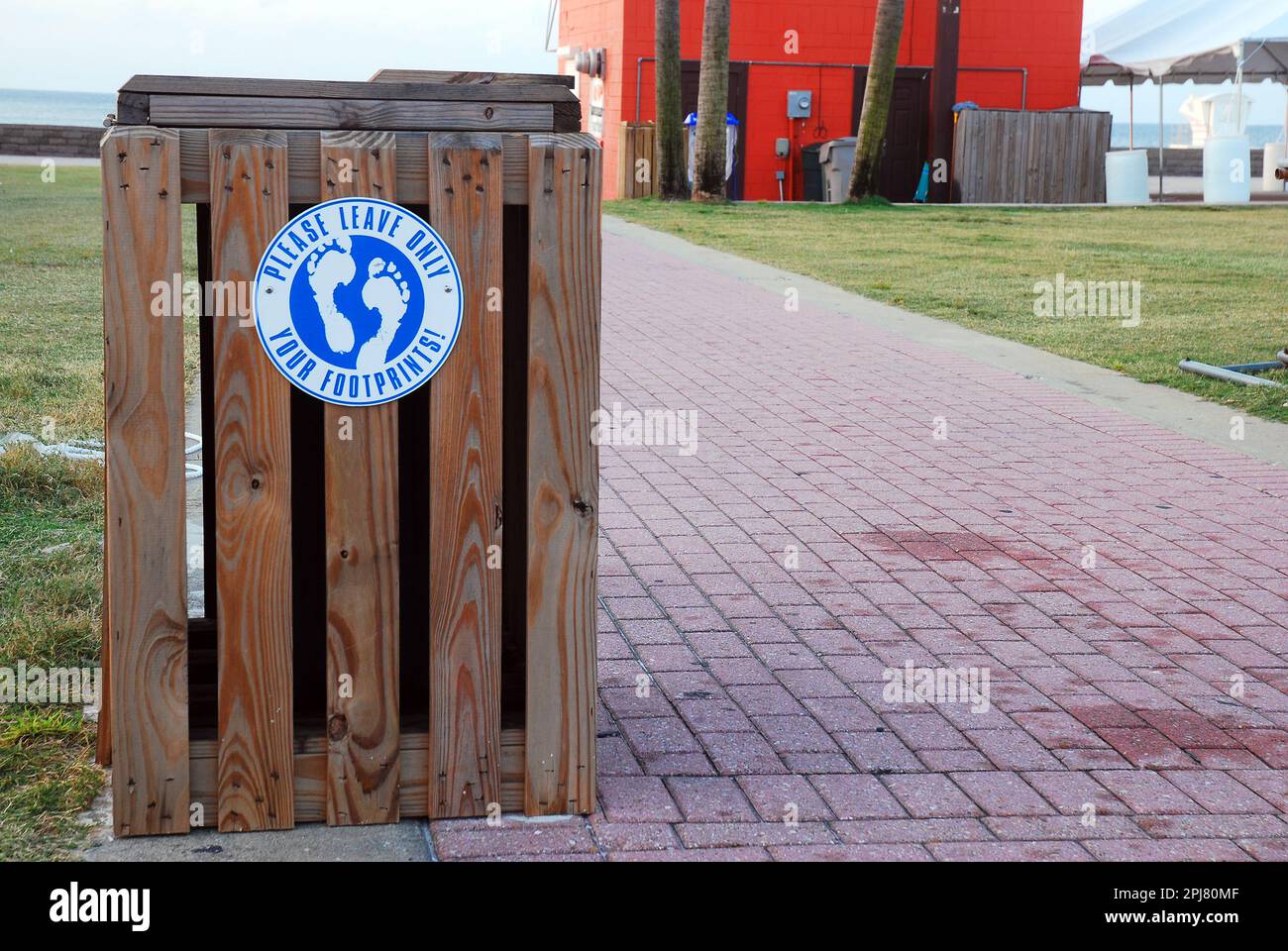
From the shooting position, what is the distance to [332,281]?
10.0 ft

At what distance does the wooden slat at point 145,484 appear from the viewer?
116 inches

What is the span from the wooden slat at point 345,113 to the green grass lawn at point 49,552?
1.49 meters

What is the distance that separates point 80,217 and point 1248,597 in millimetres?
19097

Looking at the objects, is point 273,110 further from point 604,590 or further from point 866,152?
point 866,152

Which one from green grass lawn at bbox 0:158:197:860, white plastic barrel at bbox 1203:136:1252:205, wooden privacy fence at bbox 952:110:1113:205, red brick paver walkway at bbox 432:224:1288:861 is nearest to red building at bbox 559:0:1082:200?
wooden privacy fence at bbox 952:110:1113:205

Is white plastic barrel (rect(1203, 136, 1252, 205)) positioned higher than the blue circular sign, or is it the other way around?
white plastic barrel (rect(1203, 136, 1252, 205))

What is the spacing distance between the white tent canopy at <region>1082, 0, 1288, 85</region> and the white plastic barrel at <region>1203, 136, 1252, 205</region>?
1413mm

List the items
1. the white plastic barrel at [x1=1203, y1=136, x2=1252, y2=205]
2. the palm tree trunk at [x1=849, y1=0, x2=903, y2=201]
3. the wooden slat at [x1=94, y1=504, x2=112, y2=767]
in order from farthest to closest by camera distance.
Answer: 1. the white plastic barrel at [x1=1203, y1=136, x2=1252, y2=205]
2. the palm tree trunk at [x1=849, y1=0, x2=903, y2=201]
3. the wooden slat at [x1=94, y1=504, x2=112, y2=767]

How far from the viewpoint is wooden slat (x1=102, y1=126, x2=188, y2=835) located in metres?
2.95

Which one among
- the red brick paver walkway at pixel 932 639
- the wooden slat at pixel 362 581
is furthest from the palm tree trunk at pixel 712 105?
the wooden slat at pixel 362 581

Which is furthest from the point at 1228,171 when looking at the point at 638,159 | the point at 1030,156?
the point at 638,159

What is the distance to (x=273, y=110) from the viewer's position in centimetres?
306

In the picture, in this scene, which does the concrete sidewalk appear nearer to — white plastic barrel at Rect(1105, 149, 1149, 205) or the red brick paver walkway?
the red brick paver walkway

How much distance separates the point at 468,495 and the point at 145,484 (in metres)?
0.65
